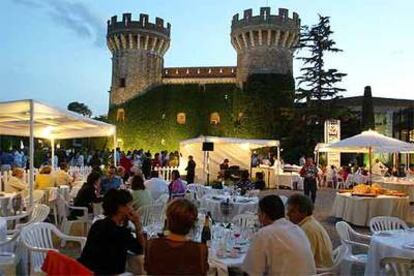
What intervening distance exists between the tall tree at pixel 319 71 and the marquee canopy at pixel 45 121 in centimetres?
1804

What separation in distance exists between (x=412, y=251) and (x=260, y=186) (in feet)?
20.9

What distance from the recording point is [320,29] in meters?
28.9

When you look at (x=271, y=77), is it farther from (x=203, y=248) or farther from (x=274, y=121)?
(x=203, y=248)

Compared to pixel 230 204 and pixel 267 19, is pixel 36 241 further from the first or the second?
pixel 267 19

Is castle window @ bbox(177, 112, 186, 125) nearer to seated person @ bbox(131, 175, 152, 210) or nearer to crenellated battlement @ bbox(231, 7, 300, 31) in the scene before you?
crenellated battlement @ bbox(231, 7, 300, 31)

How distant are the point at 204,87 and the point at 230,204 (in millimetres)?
24975

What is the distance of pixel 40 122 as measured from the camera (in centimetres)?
1053

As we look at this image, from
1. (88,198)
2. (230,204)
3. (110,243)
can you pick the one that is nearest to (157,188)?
(88,198)

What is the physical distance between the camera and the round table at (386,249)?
4.62 meters

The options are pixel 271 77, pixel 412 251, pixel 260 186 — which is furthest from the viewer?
pixel 271 77

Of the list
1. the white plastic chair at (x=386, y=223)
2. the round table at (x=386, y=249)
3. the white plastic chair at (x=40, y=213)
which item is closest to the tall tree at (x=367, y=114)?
the white plastic chair at (x=386, y=223)

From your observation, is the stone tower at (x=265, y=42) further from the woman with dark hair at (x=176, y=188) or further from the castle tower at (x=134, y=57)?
the woman with dark hair at (x=176, y=188)

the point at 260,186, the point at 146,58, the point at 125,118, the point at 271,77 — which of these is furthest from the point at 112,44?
the point at 260,186

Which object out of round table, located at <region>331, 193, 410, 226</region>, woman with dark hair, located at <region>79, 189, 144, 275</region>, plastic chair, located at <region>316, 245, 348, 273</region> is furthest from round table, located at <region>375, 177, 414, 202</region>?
woman with dark hair, located at <region>79, 189, 144, 275</region>
